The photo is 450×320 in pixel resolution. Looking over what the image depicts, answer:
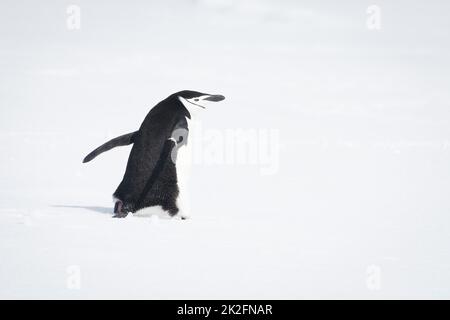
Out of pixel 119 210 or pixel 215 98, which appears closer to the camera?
pixel 119 210

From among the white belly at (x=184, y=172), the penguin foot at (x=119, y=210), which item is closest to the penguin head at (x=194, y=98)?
the white belly at (x=184, y=172)

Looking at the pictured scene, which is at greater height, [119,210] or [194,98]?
[194,98]

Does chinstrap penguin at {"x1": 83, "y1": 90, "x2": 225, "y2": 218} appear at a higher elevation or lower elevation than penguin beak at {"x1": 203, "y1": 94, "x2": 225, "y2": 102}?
lower

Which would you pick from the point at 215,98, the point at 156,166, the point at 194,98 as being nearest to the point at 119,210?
the point at 156,166

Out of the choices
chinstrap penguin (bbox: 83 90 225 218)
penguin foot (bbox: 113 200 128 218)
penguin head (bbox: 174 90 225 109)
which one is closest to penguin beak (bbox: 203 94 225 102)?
penguin head (bbox: 174 90 225 109)

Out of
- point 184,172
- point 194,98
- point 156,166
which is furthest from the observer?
point 194,98

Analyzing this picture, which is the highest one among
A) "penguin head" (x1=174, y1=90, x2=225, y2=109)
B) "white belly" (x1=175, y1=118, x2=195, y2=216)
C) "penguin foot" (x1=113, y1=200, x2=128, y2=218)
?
"penguin head" (x1=174, y1=90, x2=225, y2=109)

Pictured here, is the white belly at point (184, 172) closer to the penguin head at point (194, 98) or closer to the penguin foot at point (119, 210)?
the penguin head at point (194, 98)

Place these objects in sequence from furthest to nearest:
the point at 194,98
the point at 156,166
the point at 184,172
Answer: the point at 194,98, the point at 184,172, the point at 156,166

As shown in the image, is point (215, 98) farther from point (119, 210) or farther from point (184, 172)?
point (119, 210)

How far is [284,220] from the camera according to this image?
19.7 ft

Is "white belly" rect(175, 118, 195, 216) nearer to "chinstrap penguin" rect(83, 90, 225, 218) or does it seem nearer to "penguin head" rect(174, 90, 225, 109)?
"chinstrap penguin" rect(83, 90, 225, 218)

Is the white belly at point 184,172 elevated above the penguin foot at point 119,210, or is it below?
above

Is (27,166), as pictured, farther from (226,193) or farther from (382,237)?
(382,237)
